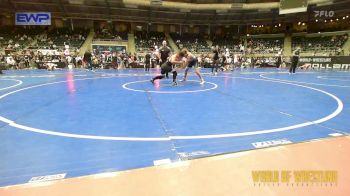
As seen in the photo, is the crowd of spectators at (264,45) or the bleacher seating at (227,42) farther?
the bleacher seating at (227,42)

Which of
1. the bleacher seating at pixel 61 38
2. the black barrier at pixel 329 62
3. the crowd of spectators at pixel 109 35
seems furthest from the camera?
the crowd of spectators at pixel 109 35

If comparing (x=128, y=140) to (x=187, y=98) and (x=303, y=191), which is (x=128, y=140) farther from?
(x=187, y=98)

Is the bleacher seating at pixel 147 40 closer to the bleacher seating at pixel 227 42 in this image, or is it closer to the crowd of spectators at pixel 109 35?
the crowd of spectators at pixel 109 35

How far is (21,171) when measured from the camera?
9.75 ft

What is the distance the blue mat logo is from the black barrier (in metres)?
31.8

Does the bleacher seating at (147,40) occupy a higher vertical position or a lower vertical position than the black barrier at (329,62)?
higher

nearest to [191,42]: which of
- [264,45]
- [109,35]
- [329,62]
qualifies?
[264,45]

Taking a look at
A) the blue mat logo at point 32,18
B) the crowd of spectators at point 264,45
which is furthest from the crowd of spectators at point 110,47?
the blue mat logo at point 32,18

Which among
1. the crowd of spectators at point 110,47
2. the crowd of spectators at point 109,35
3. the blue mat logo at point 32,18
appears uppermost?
the blue mat logo at point 32,18

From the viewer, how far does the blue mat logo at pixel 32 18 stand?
31.2 m

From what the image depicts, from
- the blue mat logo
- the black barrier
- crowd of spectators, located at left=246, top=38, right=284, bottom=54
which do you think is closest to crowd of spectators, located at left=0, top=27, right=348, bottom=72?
crowd of spectators, located at left=246, top=38, right=284, bottom=54

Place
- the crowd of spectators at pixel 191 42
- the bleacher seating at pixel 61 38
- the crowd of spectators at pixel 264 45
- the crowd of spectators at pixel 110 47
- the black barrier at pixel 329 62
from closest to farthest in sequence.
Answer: the black barrier at pixel 329 62
the crowd of spectators at pixel 110 47
the bleacher seating at pixel 61 38
the crowd of spectators at pixel 264 45
the crowd of spectators at pixel 191 42

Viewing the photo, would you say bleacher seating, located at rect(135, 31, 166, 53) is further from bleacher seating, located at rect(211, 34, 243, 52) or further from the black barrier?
the black barrier

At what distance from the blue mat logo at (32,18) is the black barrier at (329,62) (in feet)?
104
